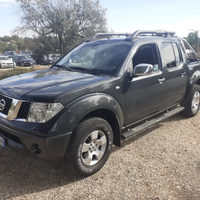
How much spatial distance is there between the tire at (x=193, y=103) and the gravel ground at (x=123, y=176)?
137cm

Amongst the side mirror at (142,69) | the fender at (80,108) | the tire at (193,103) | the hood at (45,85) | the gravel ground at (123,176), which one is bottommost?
the gravel ground at (123,176)

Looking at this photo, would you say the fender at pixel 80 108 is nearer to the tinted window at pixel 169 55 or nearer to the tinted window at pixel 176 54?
the tinted window at pixel 169 55

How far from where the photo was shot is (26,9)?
19.4m

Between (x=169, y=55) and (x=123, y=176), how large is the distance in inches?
102

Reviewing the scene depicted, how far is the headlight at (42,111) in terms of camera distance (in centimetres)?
234

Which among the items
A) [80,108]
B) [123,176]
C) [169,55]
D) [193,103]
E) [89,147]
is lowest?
[123,176]

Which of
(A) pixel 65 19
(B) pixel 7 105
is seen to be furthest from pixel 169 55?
(A) pixel 65 19

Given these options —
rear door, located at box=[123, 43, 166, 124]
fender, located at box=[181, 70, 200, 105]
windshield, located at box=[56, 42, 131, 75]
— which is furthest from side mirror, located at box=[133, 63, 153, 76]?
fender, located at box=[181, 70, 200, 105]

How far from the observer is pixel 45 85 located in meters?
2.70

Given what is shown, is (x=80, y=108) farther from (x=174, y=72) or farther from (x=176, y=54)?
(x=176, y=54)

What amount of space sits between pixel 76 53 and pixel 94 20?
61.3 feet

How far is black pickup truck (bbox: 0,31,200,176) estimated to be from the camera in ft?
7.79

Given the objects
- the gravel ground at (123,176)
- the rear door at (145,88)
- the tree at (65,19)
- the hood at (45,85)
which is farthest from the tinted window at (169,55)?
the tree at (65,19)

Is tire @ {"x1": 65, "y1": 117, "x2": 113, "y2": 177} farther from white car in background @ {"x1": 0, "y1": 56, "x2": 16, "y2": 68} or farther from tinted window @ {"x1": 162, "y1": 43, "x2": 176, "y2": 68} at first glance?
white car in background @ {"x1": 0, "y1": 56, "x2": 16, "y2": 68}
